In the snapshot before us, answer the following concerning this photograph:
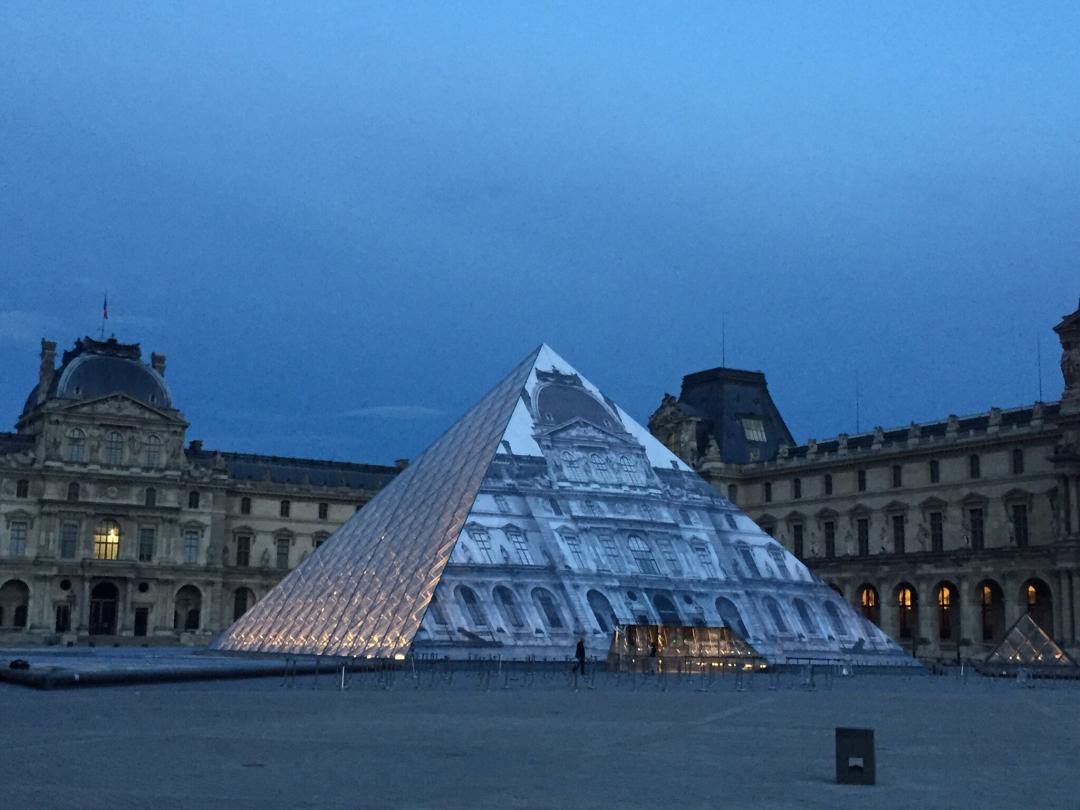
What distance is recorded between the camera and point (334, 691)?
2394 cm

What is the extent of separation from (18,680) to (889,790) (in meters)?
19.3

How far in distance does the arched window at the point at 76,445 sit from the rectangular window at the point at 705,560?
47.6 meters

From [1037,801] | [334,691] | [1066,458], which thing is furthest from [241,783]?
[1066,458]

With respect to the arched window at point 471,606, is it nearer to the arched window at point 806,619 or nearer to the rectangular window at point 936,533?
the arched window at point 806,619

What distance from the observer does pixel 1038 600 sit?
2442 inches

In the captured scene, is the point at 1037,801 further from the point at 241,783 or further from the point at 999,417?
the point at 999,417

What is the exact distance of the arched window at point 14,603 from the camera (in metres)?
73.1

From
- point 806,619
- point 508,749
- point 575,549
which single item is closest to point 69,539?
point 575,549

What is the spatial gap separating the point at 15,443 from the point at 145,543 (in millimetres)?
9079

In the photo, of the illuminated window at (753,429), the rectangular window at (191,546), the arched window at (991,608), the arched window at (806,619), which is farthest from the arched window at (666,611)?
the rectangular window at (191,546)

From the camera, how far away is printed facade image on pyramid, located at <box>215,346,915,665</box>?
32.8m

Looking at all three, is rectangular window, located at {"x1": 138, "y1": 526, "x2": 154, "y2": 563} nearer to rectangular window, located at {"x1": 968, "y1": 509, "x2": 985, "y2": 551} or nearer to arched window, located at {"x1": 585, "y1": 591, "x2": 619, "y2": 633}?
rectangular window, located at {"x1": 968, "y1": 509, "x2": 985, "y2": 551}

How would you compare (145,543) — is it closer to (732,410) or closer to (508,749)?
(732,410)

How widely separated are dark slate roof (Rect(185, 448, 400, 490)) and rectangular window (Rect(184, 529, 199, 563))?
14.0 ft
